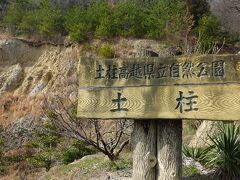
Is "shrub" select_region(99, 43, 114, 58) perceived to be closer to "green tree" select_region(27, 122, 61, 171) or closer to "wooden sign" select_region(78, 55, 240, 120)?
"green tree" select_region(27, 122, 61, 171)

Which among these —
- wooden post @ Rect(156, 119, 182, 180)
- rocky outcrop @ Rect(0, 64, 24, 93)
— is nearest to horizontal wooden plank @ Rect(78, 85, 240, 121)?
wooden post @ Rect(156, 119, 182, 180)

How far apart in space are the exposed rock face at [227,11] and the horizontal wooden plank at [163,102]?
756 inches

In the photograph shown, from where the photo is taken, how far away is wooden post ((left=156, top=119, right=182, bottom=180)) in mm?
5527

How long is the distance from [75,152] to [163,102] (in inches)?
279

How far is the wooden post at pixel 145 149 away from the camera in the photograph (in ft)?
18.5

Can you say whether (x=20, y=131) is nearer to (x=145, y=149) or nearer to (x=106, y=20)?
(x=106, y=20)

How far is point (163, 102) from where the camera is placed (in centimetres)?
524

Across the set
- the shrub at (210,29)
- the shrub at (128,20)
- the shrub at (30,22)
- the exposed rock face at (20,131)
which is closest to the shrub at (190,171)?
the exposed rock face at (20,131)

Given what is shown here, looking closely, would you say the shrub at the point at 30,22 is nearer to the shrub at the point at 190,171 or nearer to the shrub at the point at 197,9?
the shrub at the point at 197,9

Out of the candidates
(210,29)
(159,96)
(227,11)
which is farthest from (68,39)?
(159,96)

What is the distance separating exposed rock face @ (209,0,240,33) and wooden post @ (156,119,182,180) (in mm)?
18963

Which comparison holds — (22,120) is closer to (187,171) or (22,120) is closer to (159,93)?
(187,171)

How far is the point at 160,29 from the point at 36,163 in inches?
422

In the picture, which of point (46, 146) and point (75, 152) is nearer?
point (75, 152)
